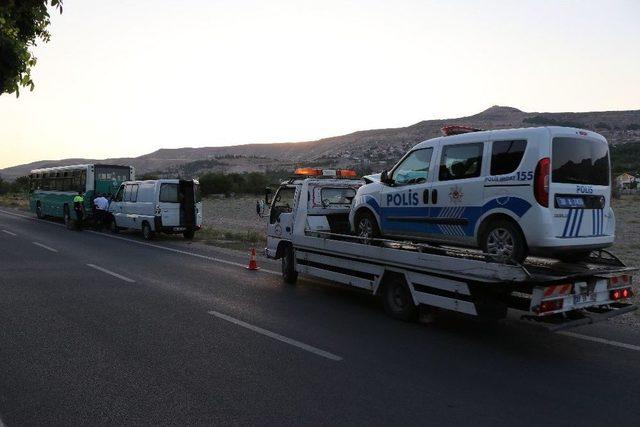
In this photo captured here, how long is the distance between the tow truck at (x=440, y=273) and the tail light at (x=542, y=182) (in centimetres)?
88

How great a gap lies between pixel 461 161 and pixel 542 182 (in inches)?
51.5

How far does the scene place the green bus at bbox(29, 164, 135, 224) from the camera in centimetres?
2708

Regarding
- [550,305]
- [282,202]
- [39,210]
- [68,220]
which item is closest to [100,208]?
[68,220]

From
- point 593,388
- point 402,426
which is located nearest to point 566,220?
point 593,388

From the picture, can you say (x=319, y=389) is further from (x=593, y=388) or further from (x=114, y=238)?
(x=114, y=238)

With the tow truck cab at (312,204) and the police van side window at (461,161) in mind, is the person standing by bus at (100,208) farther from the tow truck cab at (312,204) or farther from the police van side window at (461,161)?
the police van side window at (461,161)

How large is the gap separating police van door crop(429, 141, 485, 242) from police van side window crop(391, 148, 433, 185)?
0.86 feet

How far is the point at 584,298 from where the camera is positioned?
22.2ft

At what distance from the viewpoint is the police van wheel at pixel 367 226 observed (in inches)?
369

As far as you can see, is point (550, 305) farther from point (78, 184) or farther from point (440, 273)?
point (78, 184)

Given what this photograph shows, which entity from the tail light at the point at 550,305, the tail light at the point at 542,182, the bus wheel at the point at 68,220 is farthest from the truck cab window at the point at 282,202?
the bus wheel at the point at 68,220

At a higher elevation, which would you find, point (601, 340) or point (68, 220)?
point (68, 220)

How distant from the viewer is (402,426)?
4559 mm

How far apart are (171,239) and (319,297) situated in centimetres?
1344
